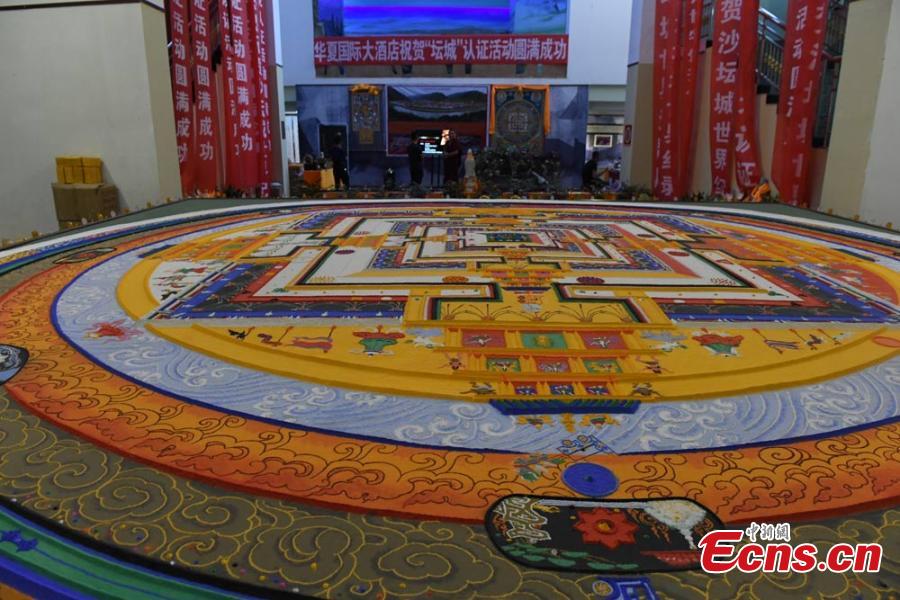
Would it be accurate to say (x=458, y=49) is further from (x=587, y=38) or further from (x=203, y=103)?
(x=203, y=103)

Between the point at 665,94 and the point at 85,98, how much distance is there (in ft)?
23.0

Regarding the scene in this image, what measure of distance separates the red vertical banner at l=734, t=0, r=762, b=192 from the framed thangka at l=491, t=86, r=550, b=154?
5920mm

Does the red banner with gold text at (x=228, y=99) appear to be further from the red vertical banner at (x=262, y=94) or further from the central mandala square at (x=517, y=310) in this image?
the central mandala square at (x=517, y=310)

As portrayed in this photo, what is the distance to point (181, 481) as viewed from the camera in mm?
1219

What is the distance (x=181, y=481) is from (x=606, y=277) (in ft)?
6.72

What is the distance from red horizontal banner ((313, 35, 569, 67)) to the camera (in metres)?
12.3

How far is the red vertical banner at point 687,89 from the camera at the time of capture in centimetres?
784

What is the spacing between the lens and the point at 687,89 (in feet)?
26.3

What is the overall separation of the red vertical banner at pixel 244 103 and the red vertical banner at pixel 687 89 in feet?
18.8

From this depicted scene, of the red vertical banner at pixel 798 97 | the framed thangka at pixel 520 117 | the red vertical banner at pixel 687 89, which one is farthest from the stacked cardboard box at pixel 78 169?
the framed thangka at pixel 520 117

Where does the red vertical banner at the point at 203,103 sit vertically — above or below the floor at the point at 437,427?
above

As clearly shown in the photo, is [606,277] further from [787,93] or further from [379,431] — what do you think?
[787,93]

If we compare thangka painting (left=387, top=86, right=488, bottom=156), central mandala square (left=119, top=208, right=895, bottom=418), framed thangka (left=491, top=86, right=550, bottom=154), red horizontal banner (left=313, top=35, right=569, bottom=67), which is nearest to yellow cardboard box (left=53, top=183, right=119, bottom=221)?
central mandala square (left=119, top=208, right=895, bottom=418)

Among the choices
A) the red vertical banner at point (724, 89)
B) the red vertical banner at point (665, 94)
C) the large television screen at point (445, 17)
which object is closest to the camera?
the red vertical banner at point (724, 89)
